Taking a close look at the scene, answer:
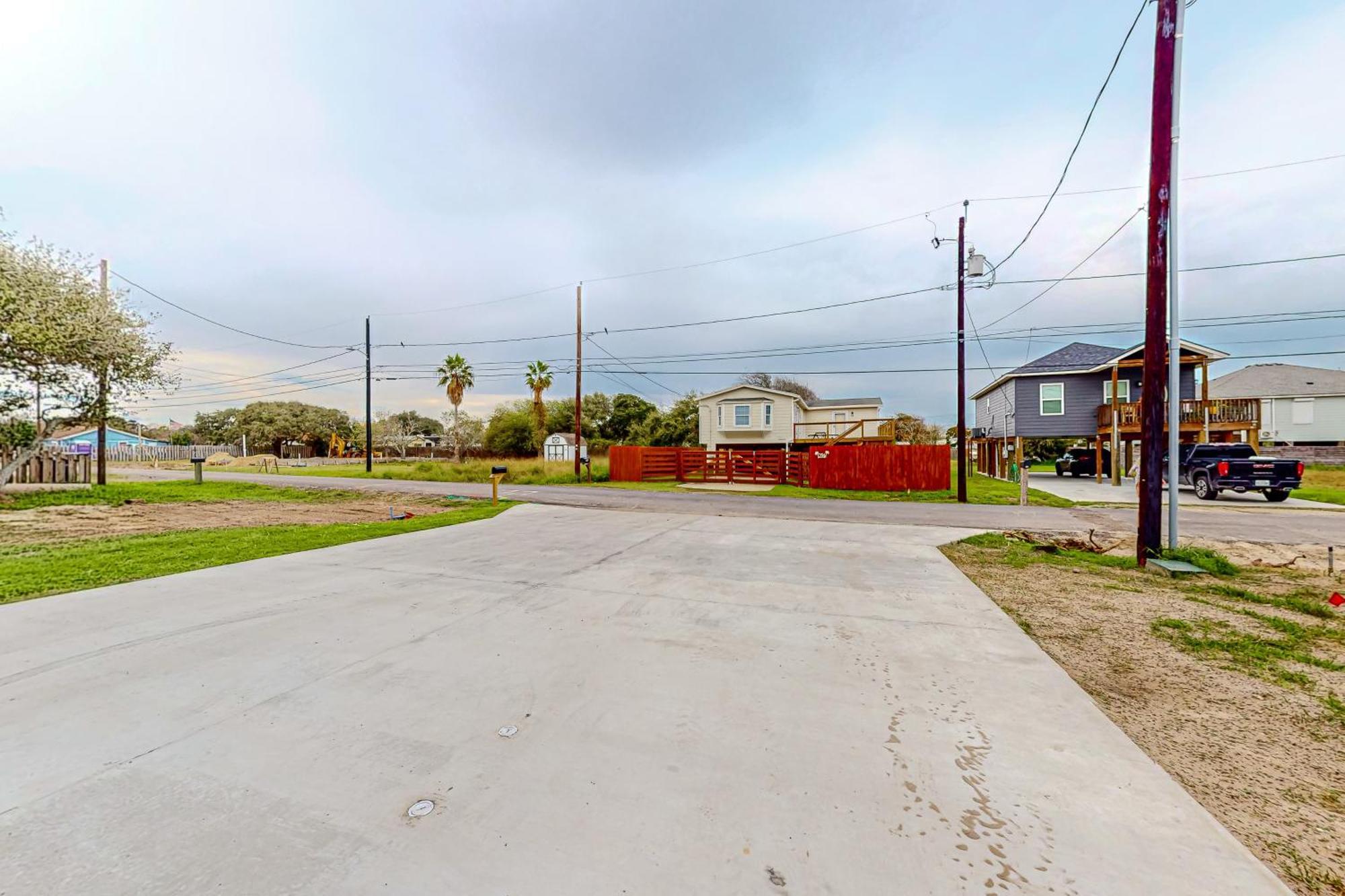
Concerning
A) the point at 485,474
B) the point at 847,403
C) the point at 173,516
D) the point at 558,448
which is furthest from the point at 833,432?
the point at 173,516

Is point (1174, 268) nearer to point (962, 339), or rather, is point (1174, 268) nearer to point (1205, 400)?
point (962, 339)

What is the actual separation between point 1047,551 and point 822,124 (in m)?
11.5

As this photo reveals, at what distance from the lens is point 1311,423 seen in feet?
93.6

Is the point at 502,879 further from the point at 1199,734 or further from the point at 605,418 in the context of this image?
the point at 605,418

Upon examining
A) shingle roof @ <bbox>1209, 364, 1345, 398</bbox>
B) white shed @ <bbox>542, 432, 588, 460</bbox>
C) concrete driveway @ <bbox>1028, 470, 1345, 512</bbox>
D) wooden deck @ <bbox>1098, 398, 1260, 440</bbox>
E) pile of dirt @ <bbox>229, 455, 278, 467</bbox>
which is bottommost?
concrete driveway @ <bbox>1028, 470, 1345, 512</bbox>

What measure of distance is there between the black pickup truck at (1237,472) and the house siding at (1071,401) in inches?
220

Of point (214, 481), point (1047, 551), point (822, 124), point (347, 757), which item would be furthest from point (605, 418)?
point (347, 757)

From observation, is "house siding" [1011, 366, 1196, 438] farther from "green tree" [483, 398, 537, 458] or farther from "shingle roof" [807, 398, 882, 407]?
"green tree" [483, 398, 537, 458]

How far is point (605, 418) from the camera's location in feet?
163

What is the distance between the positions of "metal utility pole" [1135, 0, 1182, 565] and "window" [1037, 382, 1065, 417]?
18770 millimetres

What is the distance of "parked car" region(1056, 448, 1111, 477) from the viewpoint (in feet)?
79.6

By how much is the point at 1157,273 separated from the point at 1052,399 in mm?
19135

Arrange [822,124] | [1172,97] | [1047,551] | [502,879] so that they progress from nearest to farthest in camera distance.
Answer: [502,879]
[1172,97]
[1047,551]
[822,124]

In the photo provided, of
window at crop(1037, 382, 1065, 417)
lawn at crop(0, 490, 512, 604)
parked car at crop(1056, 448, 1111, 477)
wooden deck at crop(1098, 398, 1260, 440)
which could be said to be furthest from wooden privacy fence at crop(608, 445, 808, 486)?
lawn at crop(0, 490, 512, 604)
